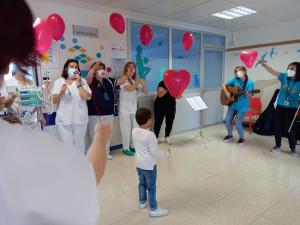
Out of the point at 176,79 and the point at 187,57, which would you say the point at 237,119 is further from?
the point at 187,57

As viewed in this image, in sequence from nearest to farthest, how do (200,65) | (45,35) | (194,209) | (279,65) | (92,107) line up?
(194,209)
(45,35)
(92,107)
(279,65)
(200,65)

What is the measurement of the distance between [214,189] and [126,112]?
184cm

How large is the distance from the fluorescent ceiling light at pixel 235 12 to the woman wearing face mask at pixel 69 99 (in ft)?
9.41

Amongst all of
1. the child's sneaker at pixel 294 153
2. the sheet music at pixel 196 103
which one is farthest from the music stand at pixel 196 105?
the child's sneaker at pixel 294 153

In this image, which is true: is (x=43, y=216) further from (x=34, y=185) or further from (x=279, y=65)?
(x=279, y=65)

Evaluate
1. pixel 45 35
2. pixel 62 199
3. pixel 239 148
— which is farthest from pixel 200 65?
pixel 62 199

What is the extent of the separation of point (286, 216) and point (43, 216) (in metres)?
2.32

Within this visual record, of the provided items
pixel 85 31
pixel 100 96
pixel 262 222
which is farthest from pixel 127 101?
pixel 262 222

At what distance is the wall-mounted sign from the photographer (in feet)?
11.0

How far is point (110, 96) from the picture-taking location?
11.4 feet

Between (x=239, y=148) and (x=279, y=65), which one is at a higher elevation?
(x=279, y=65)

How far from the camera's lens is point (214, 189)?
100 inches

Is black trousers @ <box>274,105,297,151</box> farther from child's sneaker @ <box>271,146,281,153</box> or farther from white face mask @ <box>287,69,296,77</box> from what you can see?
white face mask @ <box>287,69,296,77</box>

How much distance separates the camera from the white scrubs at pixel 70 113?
116 inches
